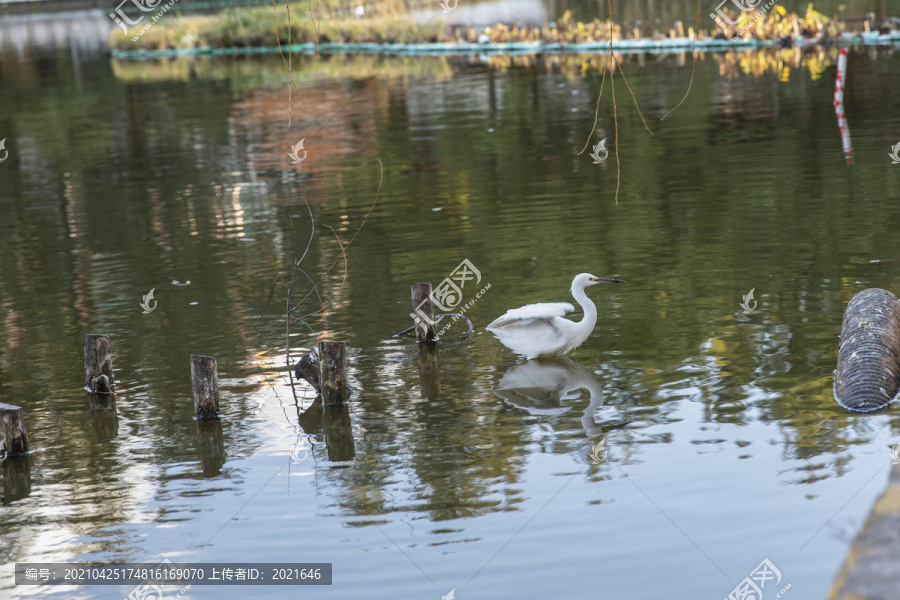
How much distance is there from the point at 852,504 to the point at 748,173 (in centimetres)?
1056

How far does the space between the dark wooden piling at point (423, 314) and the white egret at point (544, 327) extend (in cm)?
89

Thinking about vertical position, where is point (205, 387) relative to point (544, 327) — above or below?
below

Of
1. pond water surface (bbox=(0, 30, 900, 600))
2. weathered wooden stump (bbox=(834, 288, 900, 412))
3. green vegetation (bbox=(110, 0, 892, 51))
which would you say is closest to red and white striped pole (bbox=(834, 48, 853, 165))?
pond water surface (bbox=(0, 30, 900, 600))

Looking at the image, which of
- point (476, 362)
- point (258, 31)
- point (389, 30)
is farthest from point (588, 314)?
point (258, 31)

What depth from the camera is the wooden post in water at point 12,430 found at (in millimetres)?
7887

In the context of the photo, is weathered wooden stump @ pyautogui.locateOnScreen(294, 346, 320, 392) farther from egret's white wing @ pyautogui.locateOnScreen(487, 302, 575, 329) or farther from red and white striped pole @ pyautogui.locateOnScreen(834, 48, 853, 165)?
red and white striped pole @ pyautogui.locateOnScreen(834, 48, 853, 165)

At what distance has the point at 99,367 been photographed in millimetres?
9172

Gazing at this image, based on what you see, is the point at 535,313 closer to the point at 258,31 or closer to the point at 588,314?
the point at 588,314

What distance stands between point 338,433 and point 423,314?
2.06 metres

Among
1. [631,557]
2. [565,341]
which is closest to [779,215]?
[565,341]

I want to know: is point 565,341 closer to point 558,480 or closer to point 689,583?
point 558,480

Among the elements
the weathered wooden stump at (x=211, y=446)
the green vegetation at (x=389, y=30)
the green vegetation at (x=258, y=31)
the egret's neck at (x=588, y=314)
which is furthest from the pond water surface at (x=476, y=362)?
the green vegetation at (x=258, y=31)

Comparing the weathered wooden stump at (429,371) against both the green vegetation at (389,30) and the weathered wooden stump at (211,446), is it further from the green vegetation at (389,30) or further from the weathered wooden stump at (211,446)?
the green vegetation at (389,30)

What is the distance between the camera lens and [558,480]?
23.5 ft
